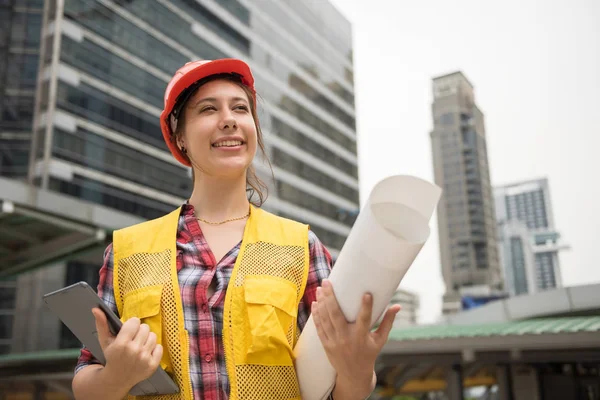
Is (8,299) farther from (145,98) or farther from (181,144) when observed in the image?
(181,144)

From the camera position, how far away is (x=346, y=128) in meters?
55.6

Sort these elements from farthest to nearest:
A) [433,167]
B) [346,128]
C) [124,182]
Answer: [433,167] < [346,128] < [124,182]

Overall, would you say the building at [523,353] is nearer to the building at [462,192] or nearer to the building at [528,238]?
the building at [462,192]

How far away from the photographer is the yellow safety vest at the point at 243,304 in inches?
59.0

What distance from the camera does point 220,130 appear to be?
174 centimetres

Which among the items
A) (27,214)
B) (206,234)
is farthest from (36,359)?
(206,234)

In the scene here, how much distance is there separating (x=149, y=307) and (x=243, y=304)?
0.82ft

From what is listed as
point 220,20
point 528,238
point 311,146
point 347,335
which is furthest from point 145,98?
point 528,238

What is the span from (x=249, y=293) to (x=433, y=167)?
11020 cm

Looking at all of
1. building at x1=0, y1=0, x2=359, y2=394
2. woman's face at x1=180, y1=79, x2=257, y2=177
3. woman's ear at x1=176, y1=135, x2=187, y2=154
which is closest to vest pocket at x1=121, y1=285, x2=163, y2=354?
woman's face at x1=180, y1=79, x2=257, y2=177

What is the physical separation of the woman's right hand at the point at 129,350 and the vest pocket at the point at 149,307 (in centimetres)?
14

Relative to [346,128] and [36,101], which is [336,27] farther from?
[36,101]

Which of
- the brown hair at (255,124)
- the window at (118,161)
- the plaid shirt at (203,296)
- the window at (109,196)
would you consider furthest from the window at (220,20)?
the plaid shirt at (203,296)

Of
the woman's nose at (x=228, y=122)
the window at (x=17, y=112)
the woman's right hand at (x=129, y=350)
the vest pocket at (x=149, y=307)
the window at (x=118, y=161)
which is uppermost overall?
the window at (x=17, y=112)
